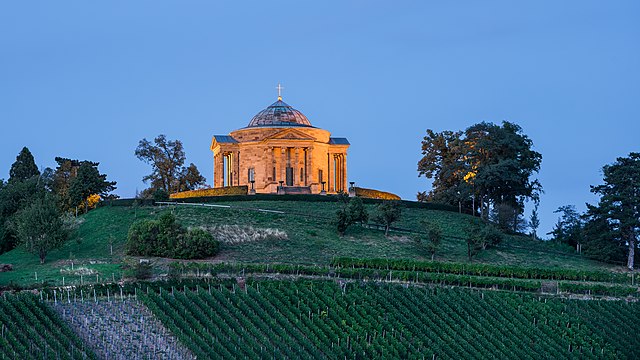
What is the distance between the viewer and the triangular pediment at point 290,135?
10188 centimetres

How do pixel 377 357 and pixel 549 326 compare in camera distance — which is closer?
pixel 377 357

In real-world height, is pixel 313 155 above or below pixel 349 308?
above

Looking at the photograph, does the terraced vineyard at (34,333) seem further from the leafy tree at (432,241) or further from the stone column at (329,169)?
the stone column at (329,169)

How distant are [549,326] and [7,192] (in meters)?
42.7

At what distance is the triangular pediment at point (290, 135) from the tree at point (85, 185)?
52.9ft

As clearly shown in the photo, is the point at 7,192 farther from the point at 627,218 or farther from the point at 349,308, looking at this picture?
the point at 627,218

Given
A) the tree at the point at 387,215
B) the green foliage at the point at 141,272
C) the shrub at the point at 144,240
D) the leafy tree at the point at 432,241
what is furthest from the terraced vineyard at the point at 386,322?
the tree at the point at 387,215

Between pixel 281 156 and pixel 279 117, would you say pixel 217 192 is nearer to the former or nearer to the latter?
pixel 281 156

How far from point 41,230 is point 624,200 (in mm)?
39558

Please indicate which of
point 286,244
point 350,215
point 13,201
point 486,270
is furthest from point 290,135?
point 486,270

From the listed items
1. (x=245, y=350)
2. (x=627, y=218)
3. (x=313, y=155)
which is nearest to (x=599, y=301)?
(x=627, y=218)

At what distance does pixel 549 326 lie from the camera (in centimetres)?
6506

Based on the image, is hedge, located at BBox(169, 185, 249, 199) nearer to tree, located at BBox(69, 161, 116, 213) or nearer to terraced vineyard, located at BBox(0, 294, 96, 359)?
tree, located at BBox(69, 161, 116, 213)

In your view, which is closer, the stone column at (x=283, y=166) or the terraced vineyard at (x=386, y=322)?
the terraced vineyard at (x=386, y=322)
